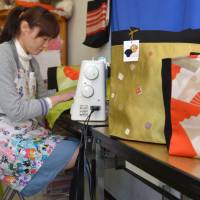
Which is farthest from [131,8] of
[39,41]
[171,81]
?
[171,81]

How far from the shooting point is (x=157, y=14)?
1.74 meters

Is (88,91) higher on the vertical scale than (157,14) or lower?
lower

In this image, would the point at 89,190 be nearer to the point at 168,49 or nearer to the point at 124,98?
the point at 124,98

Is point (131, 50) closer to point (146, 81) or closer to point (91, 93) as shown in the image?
point (146, 81)

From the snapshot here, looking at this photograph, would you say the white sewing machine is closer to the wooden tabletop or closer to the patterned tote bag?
the wooden tabletop

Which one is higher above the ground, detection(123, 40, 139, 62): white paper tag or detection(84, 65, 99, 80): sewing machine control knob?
detection(123, 40, 139, 62): white paper tag

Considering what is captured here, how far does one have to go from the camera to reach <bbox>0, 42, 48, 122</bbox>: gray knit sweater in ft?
4.87

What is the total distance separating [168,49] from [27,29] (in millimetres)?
855

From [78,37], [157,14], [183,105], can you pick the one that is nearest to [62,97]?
[157,14]

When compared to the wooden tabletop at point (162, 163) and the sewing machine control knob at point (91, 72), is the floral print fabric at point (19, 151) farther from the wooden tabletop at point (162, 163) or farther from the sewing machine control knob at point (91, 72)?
the wooden tabletop at point (162, 163)

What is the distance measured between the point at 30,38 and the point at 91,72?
0.38 m

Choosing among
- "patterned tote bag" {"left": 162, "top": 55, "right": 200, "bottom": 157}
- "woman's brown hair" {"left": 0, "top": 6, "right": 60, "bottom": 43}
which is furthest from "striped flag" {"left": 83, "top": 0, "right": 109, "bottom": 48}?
"patterned tote bag" {"left": 162, "top": 55, "right": 200, "bottom": 157}

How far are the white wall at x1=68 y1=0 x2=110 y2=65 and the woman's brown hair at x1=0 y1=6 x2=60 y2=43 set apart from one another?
3.15ft

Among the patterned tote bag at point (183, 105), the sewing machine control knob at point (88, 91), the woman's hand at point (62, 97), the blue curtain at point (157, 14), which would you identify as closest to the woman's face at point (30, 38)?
the woman's hand at point (62, 97)
